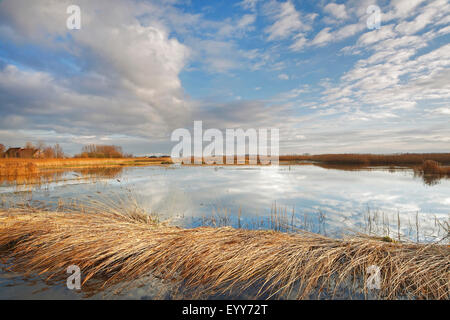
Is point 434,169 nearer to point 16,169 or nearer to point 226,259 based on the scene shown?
point 226,259

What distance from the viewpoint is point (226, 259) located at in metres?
3.04

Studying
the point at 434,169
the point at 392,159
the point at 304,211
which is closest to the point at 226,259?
the point at 304,211

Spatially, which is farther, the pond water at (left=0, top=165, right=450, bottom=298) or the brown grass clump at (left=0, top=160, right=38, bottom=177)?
the brown grass clump at (left=0, top=160, right=38, bottom=177)

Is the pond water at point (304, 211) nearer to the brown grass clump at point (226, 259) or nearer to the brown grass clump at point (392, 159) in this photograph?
the brown grass clump at point (226, 259)

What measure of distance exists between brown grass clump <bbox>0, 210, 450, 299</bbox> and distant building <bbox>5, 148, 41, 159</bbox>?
1789 inches

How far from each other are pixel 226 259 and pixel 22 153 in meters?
49.8

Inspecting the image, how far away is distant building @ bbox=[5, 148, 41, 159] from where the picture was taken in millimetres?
37284

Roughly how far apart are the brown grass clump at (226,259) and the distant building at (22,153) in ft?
149

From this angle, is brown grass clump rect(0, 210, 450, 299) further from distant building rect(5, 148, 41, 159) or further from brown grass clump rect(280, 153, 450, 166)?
distant building rect(5, 148, 41, 159)

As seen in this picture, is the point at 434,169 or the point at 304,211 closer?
the point at 304,211

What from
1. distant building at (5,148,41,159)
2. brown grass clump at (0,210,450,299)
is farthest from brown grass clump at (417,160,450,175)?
distant building at (5,148,41,159)

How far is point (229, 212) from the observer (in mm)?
7500
